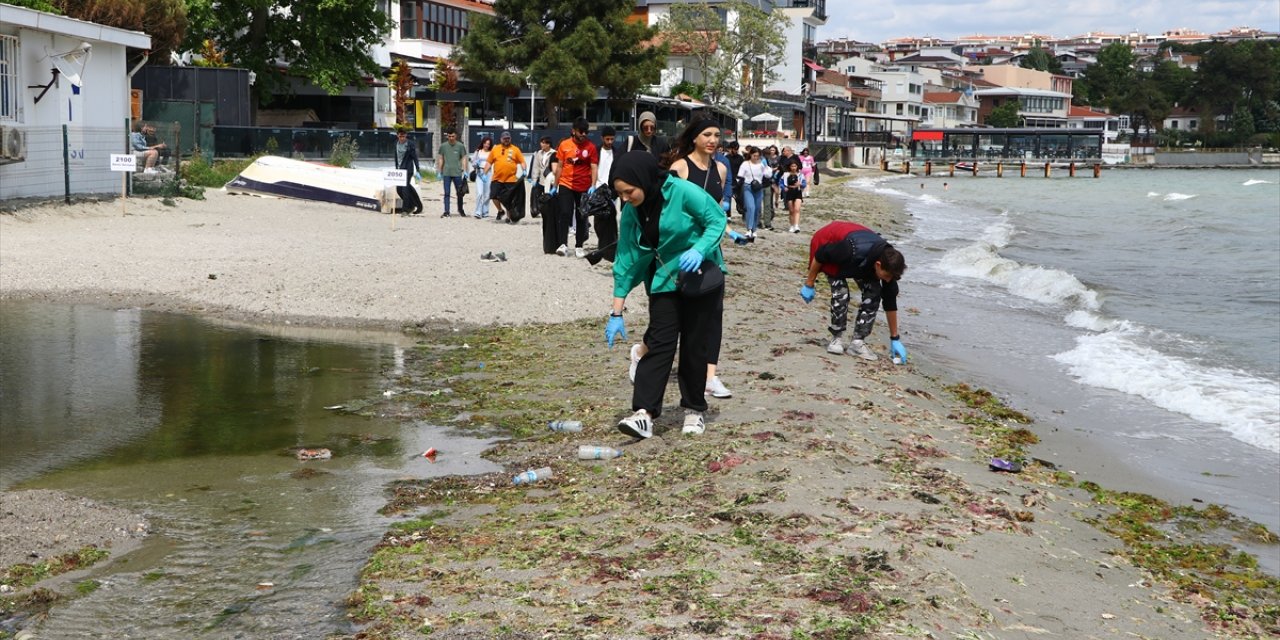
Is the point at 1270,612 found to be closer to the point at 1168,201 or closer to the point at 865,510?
the point at 865,510

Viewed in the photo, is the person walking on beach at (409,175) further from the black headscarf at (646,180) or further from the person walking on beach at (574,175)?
the black headscarf at (646,180)

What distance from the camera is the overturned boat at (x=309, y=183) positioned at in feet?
75.6

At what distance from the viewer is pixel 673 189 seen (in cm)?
702

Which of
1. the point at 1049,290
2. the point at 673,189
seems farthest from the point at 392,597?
the point at 1049,290

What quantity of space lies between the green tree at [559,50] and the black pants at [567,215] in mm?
32379

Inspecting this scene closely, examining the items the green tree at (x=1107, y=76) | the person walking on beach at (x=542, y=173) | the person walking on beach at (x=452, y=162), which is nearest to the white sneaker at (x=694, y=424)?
the person walking on beach at (x=542, y=173)

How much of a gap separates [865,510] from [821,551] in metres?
0.70

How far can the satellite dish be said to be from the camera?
65.6 ft

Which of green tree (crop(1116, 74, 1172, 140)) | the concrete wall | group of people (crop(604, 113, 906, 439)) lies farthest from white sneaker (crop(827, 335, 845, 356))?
green tree (crop(1116, 74, 1172, 140))

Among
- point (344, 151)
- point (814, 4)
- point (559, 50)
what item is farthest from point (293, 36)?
point (814, 4)

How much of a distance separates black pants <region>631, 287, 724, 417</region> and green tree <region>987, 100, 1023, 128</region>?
153m

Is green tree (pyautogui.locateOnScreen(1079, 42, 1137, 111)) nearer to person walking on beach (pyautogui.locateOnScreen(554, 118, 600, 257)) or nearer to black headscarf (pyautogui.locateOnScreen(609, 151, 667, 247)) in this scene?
person walking on beach (pyautogui.locateOnScreen(554, 118, 600, 257))

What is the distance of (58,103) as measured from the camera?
66.0 ft

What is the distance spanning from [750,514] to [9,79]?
17.2 metres
